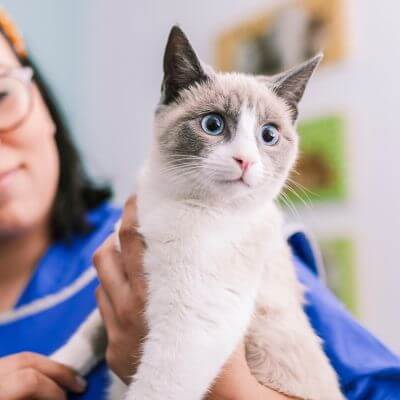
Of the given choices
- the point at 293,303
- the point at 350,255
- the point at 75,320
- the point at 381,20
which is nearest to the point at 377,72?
the point at 381,20

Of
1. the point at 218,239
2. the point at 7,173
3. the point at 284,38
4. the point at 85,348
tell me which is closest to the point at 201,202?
the point at 218,239

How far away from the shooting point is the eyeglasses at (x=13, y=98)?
984 mm

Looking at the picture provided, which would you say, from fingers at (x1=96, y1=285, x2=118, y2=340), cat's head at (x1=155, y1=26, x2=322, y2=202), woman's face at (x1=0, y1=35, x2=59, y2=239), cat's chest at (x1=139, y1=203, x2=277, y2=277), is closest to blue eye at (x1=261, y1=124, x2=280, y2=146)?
cat's head at (x1=155, y1=26, x2=322, y2=202)

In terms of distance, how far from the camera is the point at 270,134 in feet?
2.55

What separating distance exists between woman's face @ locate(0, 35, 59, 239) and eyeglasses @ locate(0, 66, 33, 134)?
1 cm

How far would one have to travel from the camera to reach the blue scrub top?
0.83 meters

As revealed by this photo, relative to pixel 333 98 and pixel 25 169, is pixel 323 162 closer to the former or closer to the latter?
pixel 333 98

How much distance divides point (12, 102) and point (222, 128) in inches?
21.3

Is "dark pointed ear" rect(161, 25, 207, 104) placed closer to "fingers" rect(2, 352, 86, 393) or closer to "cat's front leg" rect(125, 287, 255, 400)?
"cat's front leg" rect(125, 287, 255, 400)

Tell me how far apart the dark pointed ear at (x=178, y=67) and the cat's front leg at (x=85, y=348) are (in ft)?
1.54

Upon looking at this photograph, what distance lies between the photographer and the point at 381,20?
56.1 inches

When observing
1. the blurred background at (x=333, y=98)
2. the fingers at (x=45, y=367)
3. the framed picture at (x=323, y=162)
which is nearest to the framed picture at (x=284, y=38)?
the blurred background at (x=333, y=98)

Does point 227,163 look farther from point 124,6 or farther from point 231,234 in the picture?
point 124,6

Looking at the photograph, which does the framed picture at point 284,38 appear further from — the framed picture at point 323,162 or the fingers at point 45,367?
the fingers at point 45,367
